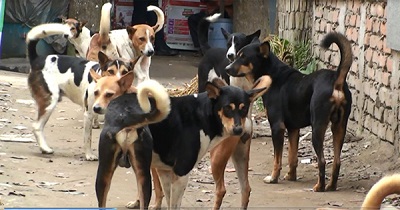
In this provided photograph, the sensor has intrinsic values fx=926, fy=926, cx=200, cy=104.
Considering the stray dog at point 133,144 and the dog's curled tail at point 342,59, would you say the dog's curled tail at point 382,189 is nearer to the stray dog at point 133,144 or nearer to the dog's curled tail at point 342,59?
the stray dog at point 133,144

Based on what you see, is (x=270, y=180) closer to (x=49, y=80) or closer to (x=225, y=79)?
(x=225, y=79)

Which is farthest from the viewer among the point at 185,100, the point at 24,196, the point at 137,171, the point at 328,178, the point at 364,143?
the point at 364,143

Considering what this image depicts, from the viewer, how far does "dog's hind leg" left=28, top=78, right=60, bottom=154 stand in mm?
9562

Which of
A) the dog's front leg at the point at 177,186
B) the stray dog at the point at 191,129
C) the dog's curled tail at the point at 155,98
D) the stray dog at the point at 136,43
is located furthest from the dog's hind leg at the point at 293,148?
the dog's curled tail at the point at 155,98

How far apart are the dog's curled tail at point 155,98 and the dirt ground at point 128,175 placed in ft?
4.79

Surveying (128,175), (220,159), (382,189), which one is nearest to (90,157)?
(128,175)

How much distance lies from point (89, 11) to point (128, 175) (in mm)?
8419

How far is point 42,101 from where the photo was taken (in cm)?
959

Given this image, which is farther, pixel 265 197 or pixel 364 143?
pixel 364 143

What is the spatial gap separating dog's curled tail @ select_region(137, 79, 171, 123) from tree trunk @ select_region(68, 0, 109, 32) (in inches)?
421

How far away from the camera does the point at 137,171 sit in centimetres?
615

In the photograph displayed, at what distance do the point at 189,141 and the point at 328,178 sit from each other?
2832 millimetres

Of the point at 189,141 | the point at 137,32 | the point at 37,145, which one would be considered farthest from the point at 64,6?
the point at 189,141

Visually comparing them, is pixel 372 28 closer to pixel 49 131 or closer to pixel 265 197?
pixel 265 197
